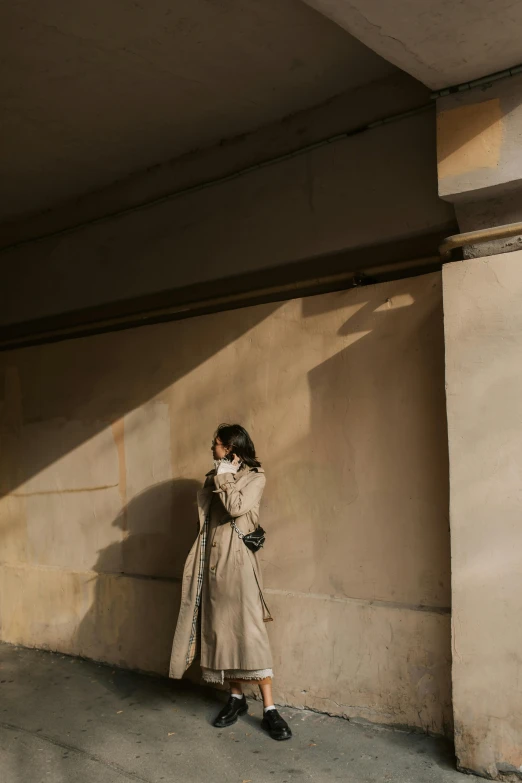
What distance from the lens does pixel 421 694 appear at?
4043mm

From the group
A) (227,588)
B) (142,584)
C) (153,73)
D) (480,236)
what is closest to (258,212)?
(153,73)

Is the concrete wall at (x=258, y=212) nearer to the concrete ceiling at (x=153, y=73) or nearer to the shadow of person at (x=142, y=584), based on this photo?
the concrete ceiling at (x=153, y=73)

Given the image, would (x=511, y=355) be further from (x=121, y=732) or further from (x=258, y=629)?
(x=121, y=732)

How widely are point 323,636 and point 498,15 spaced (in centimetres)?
359

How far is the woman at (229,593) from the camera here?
429 cm

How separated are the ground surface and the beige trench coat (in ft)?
1.40

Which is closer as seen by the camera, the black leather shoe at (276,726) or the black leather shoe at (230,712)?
the black leather shoe at (276,726)

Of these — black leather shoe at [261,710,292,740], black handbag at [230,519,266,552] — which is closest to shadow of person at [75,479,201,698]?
black handbag at [230,519,266,552]

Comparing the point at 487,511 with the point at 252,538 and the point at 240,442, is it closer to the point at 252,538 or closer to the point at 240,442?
the point at 252,538

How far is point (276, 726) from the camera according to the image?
4172 mm

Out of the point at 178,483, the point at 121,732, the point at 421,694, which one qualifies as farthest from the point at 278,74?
the point at 121,732

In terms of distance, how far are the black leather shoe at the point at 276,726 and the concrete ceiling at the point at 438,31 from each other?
3.74 m

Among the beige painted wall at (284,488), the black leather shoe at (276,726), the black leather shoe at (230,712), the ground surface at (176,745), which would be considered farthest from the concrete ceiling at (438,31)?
the black leather shoe at (230,712)

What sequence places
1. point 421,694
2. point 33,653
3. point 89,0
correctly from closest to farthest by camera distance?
point 89,0
point 421,694
point 33,653
